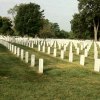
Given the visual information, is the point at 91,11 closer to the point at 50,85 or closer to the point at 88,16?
the point at 88,16

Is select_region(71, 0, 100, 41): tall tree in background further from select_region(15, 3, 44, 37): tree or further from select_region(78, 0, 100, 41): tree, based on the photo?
select_region(15, 3, 44, 37): tree

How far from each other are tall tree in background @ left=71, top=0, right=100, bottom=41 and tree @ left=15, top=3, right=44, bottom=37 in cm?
1277

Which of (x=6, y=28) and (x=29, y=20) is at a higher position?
(x=29, y=20)

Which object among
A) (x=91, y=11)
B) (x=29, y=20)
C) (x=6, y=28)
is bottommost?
(x=6, y=28)

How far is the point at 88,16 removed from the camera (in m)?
79.9

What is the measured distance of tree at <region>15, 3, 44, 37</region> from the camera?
90.6 m

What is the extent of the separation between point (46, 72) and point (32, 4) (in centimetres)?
7883

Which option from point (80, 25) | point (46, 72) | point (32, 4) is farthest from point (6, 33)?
point (46, 72)

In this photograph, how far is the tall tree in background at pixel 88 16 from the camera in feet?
261

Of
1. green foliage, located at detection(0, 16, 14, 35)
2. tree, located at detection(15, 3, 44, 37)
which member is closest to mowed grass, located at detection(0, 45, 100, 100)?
tree, located at detection(15, 3, 44, 37)

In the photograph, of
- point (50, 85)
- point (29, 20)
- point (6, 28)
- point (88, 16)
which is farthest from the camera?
point (6, 28)

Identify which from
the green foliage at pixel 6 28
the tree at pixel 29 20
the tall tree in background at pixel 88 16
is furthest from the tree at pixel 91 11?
the green foliage at pixel 6 28

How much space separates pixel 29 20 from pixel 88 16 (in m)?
17.1

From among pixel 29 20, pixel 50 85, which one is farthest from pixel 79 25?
pixel 50 85
